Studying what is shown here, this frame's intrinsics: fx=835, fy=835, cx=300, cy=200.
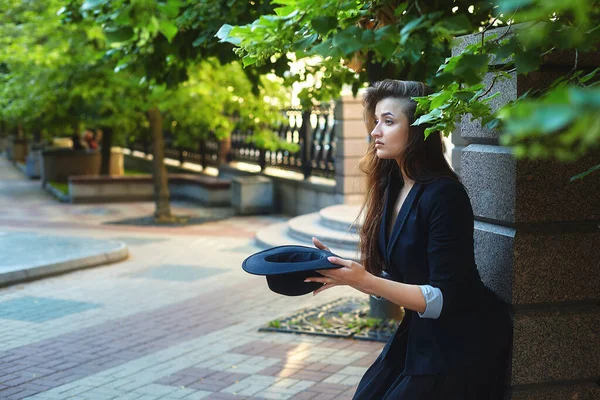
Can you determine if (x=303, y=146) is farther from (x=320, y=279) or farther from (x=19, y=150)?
(x=19, y=150)

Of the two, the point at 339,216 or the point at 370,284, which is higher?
the point at 370,284

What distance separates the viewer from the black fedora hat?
3105 millimetres

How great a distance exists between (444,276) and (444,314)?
21 cm

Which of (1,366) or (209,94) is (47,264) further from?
(209,94)

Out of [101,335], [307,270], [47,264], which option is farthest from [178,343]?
[307,270]

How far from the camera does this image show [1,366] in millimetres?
7078

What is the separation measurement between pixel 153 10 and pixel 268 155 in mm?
17402

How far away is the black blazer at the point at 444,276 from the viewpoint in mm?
3238

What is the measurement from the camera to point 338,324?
27.5 ft

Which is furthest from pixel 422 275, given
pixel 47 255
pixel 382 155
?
pixel 47 255

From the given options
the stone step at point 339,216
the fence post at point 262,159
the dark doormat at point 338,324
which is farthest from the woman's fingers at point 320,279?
the fence post at point 262,159

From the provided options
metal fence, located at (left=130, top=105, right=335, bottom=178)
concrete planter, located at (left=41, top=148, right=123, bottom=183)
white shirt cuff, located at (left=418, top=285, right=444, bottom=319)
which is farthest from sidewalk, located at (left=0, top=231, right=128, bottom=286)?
concrete planter, located at (left=41, top=148, right=123, bottom=183)

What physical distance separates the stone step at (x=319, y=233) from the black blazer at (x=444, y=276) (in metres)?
8.19

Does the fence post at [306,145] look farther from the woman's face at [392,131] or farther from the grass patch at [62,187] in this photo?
the woman's face at [392,131]
